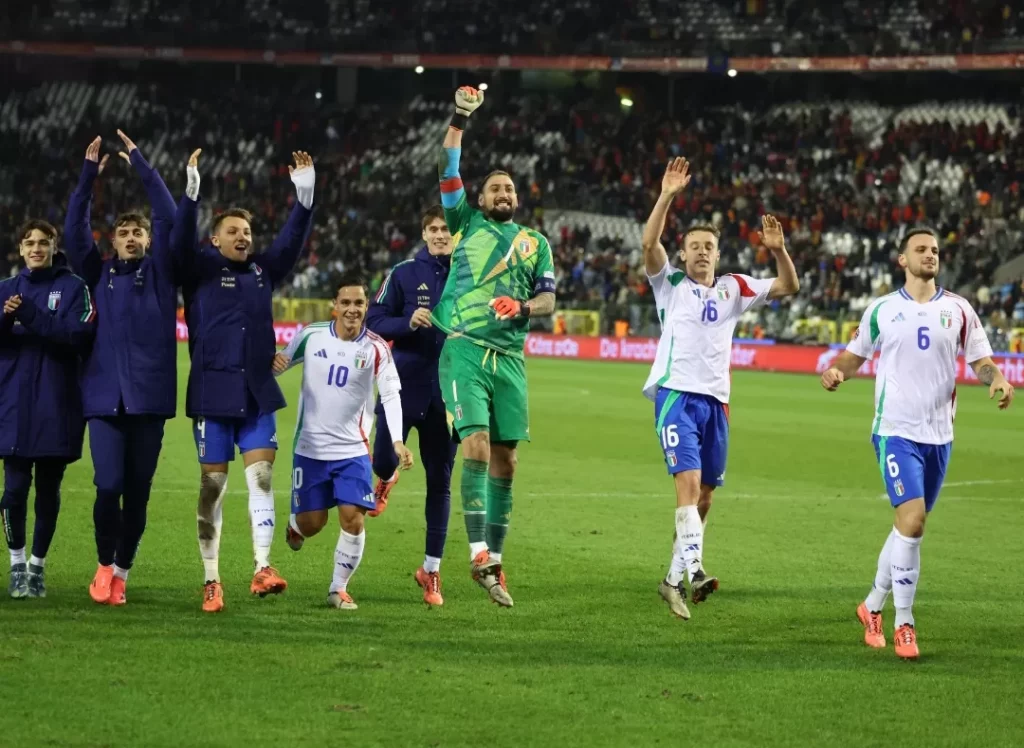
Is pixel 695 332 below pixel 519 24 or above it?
below

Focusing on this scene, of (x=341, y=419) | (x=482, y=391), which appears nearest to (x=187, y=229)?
(x=341, y=419)

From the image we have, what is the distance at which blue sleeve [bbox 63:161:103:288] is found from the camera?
343 inches

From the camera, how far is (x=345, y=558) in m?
8.68

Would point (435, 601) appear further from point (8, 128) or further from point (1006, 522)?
point (8, 128)

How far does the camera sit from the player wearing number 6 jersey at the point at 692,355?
8828 millimetres

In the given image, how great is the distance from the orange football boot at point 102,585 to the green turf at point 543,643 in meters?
0.09

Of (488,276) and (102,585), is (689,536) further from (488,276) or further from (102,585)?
(102,585)

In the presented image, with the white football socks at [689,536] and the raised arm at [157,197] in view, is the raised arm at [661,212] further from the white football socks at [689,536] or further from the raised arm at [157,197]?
the raised arm at [157,197]

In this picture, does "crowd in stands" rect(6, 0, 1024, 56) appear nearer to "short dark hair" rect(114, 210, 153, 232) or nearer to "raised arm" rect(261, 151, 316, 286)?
"raised arm" rect(261, 151, 316, 286)

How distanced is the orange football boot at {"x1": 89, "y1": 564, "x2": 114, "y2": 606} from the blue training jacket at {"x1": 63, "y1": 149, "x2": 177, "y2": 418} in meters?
0.91

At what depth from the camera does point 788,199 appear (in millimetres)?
42375

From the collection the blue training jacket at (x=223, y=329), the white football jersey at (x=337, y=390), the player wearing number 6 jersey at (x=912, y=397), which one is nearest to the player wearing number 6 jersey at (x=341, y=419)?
the white football jersey at (x=337, y=390)

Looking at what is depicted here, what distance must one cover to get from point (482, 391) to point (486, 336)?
0.32 metres

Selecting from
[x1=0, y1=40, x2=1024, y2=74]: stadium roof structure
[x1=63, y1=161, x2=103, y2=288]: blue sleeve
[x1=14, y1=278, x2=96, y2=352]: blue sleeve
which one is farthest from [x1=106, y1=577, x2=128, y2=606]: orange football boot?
[x1=0, y1=40, x2=1024, y2=74]: stadium roof structure
